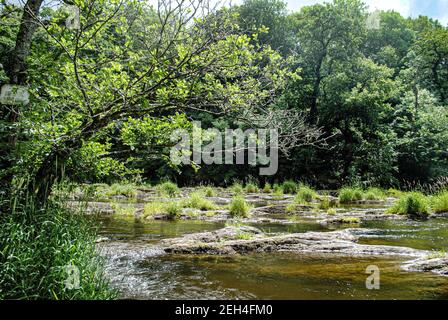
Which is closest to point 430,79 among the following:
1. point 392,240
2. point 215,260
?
point 392,240

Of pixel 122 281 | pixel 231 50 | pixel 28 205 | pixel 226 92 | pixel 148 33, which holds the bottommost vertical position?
pixel 122 281

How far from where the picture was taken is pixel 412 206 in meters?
11.5

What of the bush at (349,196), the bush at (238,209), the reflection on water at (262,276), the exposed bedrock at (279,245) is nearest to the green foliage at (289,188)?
the bush at (349,196)

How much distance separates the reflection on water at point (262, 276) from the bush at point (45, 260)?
0.70 meters

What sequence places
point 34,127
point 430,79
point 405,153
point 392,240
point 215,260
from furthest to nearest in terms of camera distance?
point 430,79
point 405,153
point 392,240
point 215,260
point 34,127

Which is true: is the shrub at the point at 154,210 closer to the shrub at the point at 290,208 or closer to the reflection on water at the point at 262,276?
the reflection on water at the point at 262,276

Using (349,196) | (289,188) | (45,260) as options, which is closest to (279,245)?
(45,260)

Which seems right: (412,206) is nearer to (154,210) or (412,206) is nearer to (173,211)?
(173,211)

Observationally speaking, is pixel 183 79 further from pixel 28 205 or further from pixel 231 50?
pixel 28 205

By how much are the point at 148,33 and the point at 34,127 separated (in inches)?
70.0

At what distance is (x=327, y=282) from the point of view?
4.90m

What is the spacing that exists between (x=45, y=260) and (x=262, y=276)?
2886 millimetres

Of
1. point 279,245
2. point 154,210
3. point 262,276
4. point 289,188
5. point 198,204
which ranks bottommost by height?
point 262,276

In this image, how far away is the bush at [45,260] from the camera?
359cm
